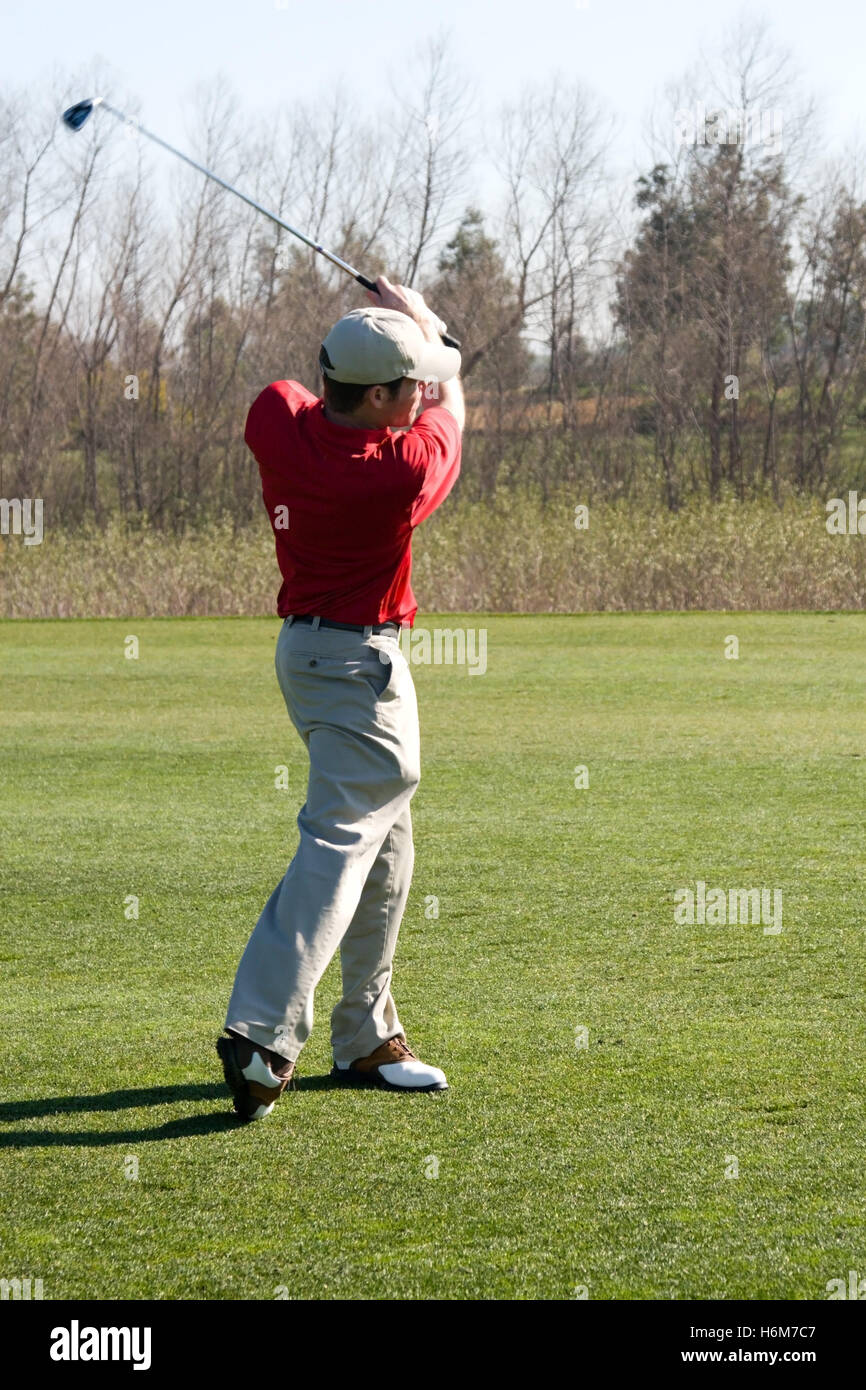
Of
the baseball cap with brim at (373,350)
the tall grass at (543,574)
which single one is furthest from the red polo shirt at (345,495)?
the tall grass at (543,574)

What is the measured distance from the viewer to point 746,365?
3388 centimetres

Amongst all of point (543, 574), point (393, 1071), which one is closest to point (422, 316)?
point (393, 1071)

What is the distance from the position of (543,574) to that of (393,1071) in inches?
594

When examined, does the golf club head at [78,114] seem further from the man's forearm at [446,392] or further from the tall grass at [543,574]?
the tall grass at [543,574]

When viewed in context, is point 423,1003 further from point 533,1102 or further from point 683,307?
point 683,307

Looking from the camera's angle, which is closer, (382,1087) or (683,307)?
(382,1087)

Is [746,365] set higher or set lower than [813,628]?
higher

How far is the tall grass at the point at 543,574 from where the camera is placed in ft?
59.3

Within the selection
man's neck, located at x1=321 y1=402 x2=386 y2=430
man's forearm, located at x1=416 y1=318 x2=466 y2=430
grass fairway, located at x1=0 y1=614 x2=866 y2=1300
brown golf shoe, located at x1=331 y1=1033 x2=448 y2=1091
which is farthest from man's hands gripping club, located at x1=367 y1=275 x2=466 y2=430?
grass fairway, located at x1=0 y1=614 x2=866 y2=1300

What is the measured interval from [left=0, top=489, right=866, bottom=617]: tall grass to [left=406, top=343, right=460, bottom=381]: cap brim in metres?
14.1
